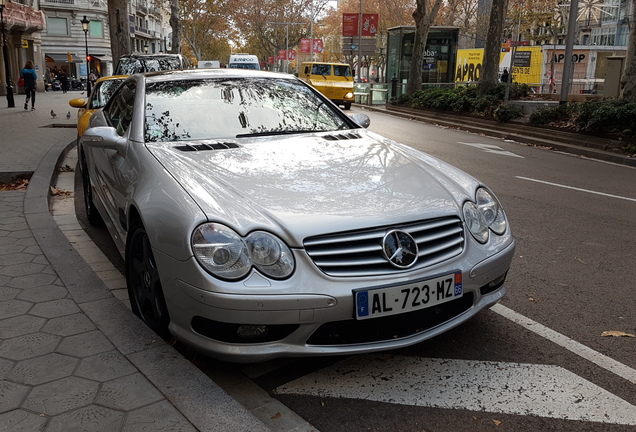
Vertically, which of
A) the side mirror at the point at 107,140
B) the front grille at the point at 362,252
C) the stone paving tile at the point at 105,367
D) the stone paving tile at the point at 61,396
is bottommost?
the stone paving tile at the point at 61,396

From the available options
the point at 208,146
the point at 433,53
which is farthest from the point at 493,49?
the point at 208,146

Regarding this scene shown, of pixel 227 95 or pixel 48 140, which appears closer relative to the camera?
pixel 227 95

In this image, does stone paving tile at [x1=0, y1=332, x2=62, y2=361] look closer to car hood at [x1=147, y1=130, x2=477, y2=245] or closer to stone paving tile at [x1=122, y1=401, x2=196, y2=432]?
stone paving tile at [x1=122, y1=401, x2=196, y2=432]

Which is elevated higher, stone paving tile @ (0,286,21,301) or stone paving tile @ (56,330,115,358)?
stone paving tile @ (56,330,115,358)

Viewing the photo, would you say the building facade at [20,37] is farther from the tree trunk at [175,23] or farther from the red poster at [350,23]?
A: the red poster at [350,23]

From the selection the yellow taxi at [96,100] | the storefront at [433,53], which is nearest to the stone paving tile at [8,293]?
the yellow taxi at [96,100]

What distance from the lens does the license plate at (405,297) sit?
2.73m

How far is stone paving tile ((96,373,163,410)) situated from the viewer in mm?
2617

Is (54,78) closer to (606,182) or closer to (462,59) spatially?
(462,59)

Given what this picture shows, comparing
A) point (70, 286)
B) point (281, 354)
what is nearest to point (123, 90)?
point (70, 286)

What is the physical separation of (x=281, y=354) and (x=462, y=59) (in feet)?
130

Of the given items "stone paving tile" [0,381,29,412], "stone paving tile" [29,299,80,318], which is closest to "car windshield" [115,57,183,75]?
"stone paving tile" [29,299,80,318]

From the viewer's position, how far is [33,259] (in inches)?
180

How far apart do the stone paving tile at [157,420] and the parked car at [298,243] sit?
0.36 metres
